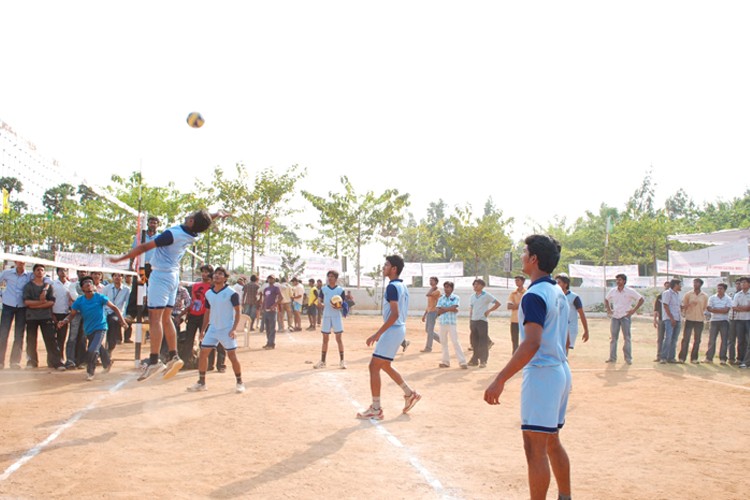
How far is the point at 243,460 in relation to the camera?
593cm

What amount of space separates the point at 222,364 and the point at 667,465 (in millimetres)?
8732

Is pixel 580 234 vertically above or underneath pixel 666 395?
above

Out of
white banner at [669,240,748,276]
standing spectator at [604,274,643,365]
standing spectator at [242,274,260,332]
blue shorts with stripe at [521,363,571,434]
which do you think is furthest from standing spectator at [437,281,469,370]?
white banner at [669,240,748,276]

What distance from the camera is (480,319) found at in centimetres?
1366

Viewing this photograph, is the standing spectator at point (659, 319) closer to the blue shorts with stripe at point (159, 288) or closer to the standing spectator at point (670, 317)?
the standing spectator at point (670, 317)

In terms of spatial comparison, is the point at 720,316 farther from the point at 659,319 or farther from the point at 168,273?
the point at 168,273

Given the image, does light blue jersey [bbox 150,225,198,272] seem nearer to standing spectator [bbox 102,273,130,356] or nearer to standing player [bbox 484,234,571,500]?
standing player [bbox 484,234,571,500]

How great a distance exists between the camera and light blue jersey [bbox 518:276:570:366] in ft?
13.3

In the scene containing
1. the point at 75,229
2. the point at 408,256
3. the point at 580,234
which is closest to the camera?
the point at 75,229

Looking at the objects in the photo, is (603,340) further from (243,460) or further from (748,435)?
(243,460)

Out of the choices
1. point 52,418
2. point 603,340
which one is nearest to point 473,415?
point 52,418

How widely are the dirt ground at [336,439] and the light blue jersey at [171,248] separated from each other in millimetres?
1919

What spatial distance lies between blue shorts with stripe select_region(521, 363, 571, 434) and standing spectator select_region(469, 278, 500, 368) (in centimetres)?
935

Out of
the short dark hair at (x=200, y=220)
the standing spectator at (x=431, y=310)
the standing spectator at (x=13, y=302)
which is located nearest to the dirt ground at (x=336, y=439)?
the standing spectator at (x=13, y=302)
